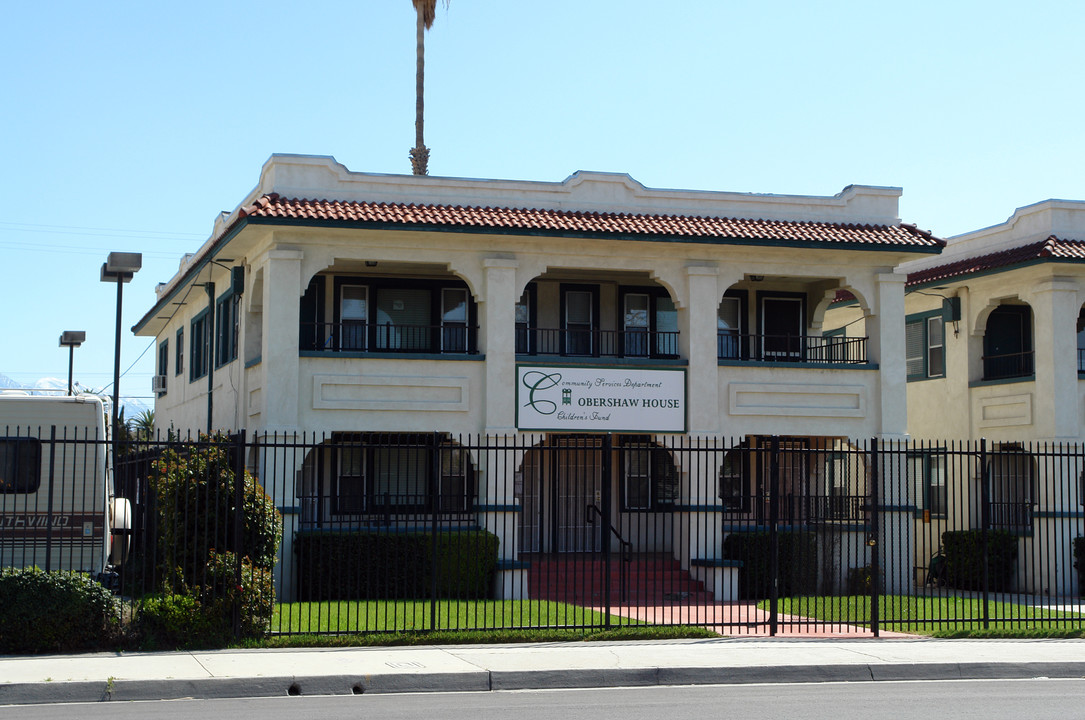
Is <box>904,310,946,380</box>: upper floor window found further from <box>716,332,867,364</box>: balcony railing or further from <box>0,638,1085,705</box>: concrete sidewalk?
<box>0,638,1085,705</box>: concrete sidewalk

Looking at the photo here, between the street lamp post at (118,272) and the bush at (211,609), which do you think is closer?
the bush at (211,609)

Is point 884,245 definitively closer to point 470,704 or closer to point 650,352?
point 650,352

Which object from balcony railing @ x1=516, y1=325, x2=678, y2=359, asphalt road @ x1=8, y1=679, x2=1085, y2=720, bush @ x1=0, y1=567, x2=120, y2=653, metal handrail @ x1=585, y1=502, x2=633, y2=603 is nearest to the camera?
asphalt road @ x1=8, y1=679, x2=1085, y2=720

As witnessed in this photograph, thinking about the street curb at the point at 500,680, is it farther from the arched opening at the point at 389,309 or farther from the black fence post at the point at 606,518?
the arched opening at the point at 389,309

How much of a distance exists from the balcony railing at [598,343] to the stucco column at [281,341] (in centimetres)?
498

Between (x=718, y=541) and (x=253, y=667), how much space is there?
42.5 ft

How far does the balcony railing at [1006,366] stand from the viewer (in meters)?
28.8

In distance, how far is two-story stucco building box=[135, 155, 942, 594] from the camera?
2320cm

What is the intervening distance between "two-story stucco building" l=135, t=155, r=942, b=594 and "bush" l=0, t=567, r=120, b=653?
337 inches

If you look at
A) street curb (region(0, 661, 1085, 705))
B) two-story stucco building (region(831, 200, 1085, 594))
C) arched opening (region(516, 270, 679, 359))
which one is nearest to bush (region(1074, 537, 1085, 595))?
two-story stucco building (region(831, 200, 1085, 594))

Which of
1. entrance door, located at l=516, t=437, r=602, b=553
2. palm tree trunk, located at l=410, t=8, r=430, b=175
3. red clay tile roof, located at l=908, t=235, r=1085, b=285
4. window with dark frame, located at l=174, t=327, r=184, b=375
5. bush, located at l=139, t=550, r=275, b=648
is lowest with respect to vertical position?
bush, located at l=139, t=550, r=275, b=648

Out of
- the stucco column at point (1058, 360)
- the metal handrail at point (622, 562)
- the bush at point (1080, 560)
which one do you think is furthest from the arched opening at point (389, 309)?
the bush at point (1080, 560)

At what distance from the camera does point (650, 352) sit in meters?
26.6

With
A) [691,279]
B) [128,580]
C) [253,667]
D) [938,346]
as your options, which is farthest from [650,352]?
[253,667]
